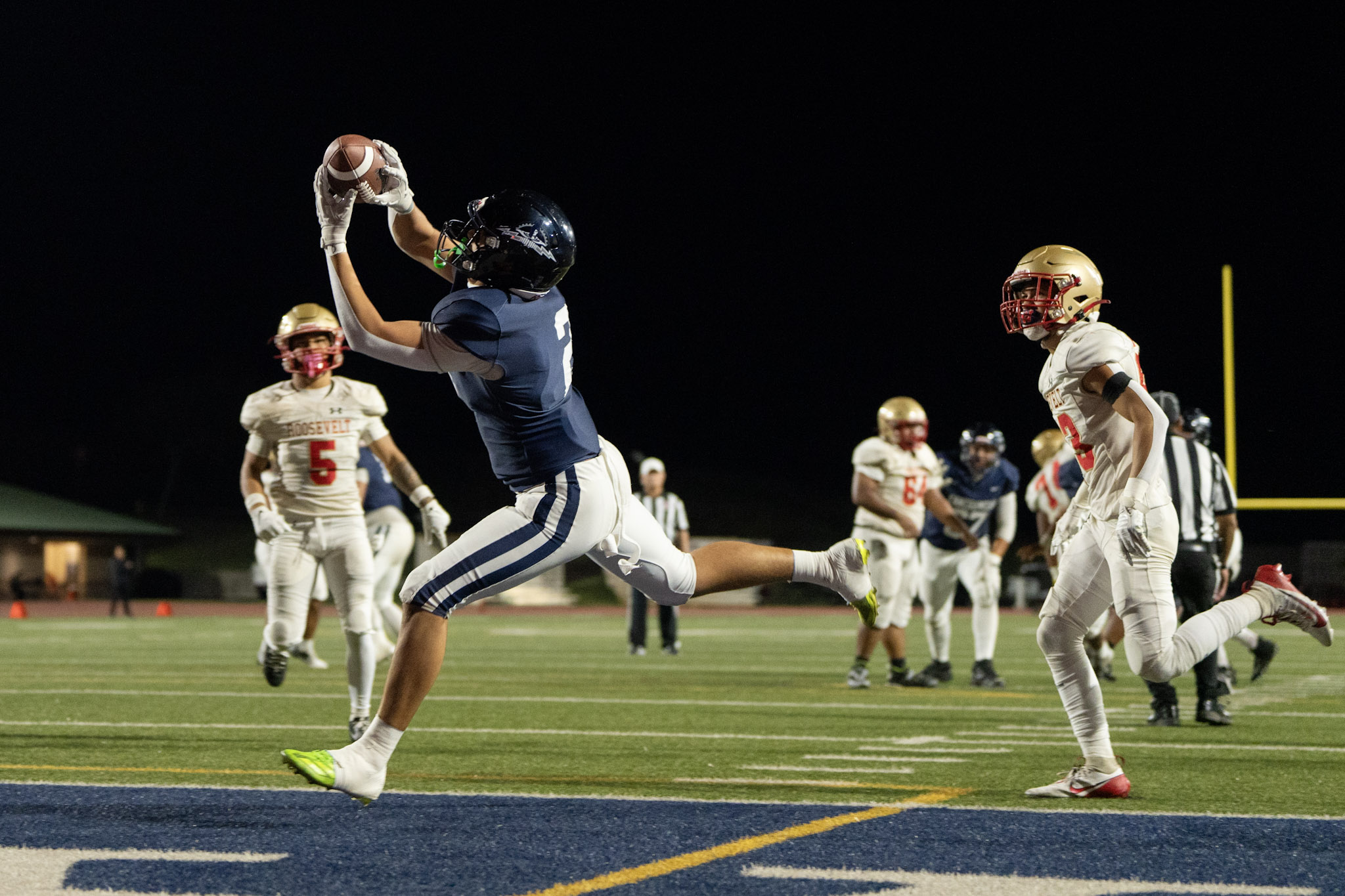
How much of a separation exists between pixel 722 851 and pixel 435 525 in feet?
8.79

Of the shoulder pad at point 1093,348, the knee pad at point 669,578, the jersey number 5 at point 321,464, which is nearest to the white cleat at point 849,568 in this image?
the knee pad at point 669,578

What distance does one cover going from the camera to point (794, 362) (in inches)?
1893

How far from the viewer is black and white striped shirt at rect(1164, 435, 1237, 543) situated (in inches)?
317

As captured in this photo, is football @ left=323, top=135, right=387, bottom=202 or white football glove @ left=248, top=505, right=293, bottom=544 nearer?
football @ left=323, top=135, right=387, bottom=202

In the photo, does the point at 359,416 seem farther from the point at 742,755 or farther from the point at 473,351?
the point at 473,351

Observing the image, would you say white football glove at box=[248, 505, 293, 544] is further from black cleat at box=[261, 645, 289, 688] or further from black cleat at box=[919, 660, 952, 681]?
black cleat at box=[919, 660, 952, 681]

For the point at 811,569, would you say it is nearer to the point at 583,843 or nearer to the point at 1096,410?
the point at 1096,410

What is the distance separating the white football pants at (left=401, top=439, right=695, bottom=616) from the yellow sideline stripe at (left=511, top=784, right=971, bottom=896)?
0.83m

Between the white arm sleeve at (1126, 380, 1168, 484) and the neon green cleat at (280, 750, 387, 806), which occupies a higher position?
the white arm sleeve at (1126, 380, 1168, 484)

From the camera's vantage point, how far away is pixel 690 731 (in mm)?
7254

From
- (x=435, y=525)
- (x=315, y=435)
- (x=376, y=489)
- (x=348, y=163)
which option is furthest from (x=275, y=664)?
(x=376, y=489)

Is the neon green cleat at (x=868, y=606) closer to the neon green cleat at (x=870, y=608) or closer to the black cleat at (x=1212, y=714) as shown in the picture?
the neon green cleat at (x=870, y=608)

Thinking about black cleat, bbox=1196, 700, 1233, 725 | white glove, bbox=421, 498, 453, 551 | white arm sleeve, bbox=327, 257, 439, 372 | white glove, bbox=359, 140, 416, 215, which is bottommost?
black cleat, bbox=1196, 700, 1233, 725

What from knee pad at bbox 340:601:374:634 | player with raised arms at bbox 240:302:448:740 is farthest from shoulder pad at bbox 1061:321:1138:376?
knee pad at bbox 340:601:374:634
